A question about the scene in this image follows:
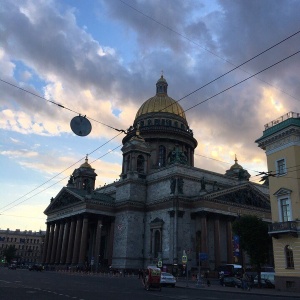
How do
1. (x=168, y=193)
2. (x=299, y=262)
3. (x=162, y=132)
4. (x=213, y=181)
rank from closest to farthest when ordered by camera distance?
(x=299, y=262), (x=168, y=193), (x=213, y=181), (x=162, y=132)

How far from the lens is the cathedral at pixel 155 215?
192 ft

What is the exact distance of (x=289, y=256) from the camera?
32.2 meters

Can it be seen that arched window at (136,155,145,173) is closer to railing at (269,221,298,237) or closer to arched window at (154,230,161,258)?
arched window at (154,230,161,258)

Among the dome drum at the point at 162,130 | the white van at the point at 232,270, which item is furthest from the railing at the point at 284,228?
the dome drum at the point at 162,130

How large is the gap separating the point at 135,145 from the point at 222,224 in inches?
841

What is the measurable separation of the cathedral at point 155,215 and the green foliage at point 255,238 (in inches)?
530

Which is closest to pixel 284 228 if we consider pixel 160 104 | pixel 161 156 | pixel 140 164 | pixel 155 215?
pixel 155 215

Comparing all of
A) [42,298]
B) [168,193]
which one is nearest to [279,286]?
[42,298]

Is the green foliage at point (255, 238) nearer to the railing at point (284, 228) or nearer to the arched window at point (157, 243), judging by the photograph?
the railing at point (284, 228)

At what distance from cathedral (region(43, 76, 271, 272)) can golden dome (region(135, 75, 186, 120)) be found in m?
6.74

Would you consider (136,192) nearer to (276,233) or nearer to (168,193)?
(168,193)

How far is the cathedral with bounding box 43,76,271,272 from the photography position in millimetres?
58594

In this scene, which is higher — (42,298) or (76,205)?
(76,205)

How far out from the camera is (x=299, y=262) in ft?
100
